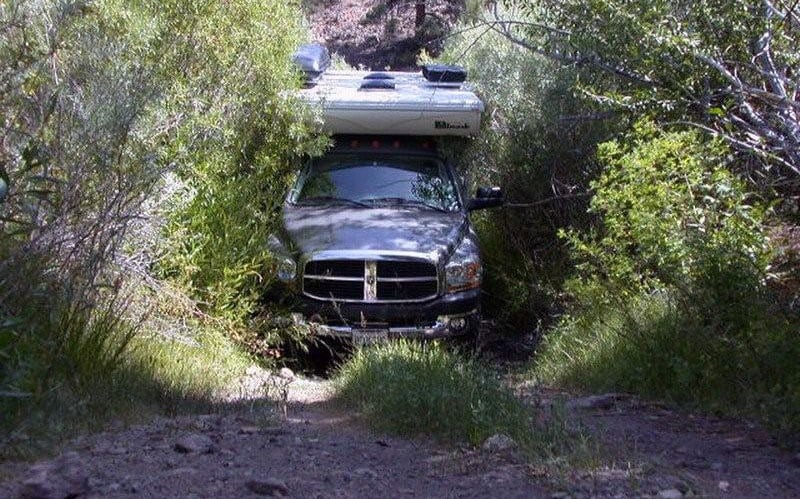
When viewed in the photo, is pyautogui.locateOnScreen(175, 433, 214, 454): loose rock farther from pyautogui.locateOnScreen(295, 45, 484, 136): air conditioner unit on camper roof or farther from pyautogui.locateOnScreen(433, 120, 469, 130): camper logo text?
pyautogui.locateOnScreen(433, 120, 469, 130): camper logo text

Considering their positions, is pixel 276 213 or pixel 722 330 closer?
pixel 722 330

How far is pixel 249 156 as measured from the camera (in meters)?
11.4

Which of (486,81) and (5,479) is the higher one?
(486,81)

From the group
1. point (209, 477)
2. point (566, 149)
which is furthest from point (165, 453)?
point (566, 149)

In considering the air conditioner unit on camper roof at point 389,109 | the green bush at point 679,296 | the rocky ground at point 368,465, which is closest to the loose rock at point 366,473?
the rocky ground at point 368,465

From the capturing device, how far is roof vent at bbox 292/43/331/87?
11766mm

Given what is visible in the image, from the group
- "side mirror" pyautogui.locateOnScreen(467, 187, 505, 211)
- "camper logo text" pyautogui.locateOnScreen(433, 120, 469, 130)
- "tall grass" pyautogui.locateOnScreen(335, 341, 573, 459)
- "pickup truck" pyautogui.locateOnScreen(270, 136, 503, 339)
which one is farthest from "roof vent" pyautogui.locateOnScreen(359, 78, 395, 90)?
"tall grass" pyautogui.locateOnScreen(335, 341, 573, 459)

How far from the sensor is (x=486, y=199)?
11.3m

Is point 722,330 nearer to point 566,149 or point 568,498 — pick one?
point 568,498

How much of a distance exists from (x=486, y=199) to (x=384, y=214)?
3.68 feet

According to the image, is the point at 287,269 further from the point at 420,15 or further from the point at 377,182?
the point at 420,15

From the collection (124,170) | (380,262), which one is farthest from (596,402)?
(124,170)

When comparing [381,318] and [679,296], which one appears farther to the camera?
[381,318]

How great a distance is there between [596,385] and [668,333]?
0.73 metres
